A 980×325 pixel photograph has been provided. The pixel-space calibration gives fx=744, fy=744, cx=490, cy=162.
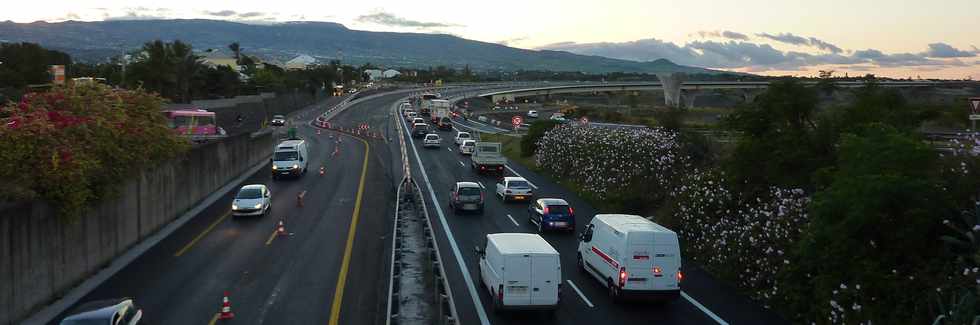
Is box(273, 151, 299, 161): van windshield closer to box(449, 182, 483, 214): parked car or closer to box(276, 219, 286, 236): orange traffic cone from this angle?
box(449, 182, 483, 214): parked car

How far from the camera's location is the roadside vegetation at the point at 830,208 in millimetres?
16781

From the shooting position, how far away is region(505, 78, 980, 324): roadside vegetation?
16781 millimetres

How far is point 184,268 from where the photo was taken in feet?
75.5

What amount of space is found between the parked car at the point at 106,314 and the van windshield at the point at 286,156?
1200 inches

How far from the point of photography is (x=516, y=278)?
1773 centimetres

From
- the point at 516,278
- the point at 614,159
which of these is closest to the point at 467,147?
the point at 614,159

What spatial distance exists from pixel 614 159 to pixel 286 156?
2004cm

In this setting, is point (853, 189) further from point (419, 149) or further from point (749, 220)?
point (419, 149)

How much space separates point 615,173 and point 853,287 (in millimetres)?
21294

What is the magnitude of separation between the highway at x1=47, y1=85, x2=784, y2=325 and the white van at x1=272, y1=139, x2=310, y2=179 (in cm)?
363

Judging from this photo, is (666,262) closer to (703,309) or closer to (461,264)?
(703,309)

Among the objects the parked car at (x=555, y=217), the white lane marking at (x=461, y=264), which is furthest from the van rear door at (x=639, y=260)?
the parked car at (x=555, y=217)

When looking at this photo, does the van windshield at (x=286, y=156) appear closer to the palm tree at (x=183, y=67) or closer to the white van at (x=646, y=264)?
the white van at (x=646, y=264)

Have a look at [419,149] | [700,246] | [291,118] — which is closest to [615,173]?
[700,246]
